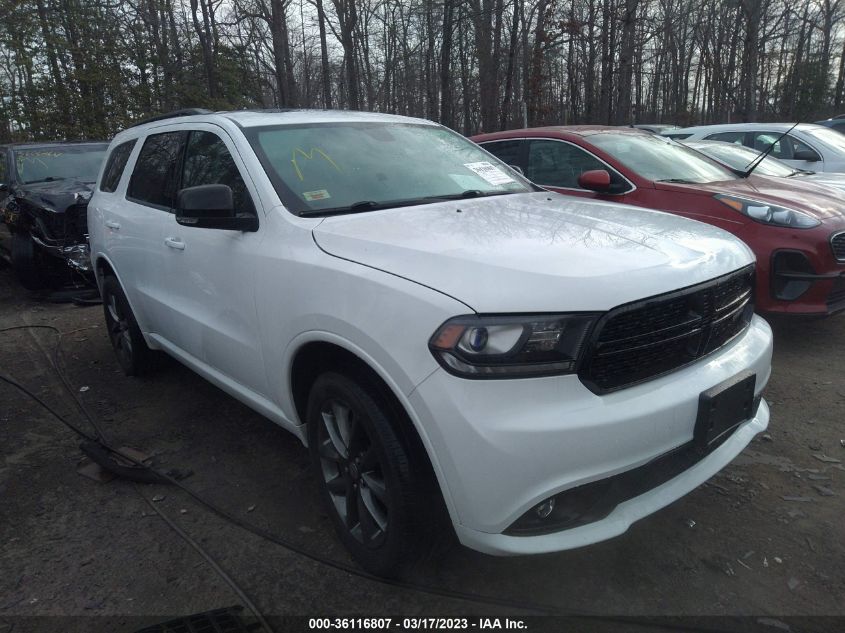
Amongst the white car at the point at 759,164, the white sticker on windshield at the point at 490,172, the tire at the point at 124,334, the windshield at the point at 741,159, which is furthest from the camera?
the windshield at the point at 741,159

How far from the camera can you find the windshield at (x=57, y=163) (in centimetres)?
834

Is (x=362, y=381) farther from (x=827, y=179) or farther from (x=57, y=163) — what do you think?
(x=57, y=163)

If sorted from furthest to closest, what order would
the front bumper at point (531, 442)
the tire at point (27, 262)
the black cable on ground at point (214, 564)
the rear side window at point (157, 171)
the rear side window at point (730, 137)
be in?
the rear side window at point (730, 137) < the tire at point (27, 262) < the rear side window at point (157, 171) < the black cable on ground at point (214, 564) < the front bumper at point (531, 442)

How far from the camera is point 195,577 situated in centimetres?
257

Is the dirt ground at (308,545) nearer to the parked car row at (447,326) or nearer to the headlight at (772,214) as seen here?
the parked car row at (447,326)

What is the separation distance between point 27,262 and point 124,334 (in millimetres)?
3846

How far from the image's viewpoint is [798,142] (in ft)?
27.8

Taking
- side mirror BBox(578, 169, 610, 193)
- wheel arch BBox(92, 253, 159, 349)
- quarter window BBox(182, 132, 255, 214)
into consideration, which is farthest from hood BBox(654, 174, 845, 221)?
wheel arch BBox(92, 253, 159, 349)

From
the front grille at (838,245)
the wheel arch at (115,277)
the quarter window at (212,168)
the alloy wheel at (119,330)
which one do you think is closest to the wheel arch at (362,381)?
the quarter window at (212,168)

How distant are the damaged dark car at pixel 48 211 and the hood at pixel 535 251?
602cm

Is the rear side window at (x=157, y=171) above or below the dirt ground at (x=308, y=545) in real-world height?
above

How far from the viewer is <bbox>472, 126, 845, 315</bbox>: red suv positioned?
4.40 metres

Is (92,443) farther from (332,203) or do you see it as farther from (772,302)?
(772,302)

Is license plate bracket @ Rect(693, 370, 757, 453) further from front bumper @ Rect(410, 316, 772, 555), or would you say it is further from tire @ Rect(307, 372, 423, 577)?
tire @ Rect(307, 372, 423, 577)
